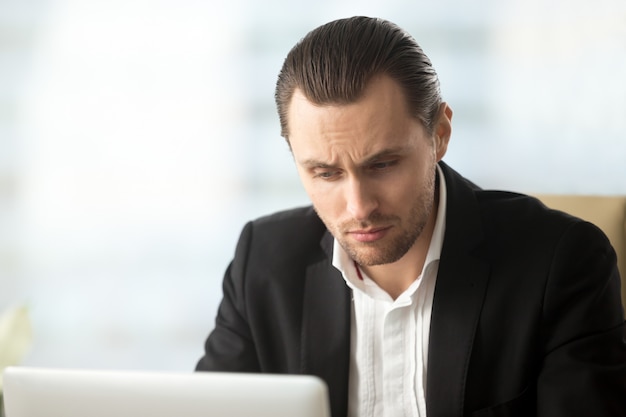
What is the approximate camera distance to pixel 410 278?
168cm

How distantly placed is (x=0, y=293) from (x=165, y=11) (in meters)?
1.12

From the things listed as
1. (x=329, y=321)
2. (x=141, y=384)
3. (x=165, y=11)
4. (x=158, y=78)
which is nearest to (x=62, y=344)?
(x=158, y=78)

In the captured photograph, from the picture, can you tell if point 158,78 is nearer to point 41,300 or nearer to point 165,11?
point 165,11

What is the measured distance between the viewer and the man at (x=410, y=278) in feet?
4.90

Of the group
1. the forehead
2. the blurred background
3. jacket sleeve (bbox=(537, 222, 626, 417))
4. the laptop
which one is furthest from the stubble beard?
the blurred background

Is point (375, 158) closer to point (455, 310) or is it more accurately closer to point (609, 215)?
point (455, 310)

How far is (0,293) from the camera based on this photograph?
9.40 feet

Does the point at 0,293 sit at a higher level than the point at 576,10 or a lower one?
lower

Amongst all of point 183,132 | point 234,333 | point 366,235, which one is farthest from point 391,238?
point 183,132

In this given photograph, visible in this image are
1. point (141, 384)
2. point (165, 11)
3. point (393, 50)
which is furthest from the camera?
point (165, 11)

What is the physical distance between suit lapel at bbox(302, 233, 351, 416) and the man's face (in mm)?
158

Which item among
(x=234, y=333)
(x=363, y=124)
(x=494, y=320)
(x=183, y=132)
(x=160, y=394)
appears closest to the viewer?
(x=160, y=394)

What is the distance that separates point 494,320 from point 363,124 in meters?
0.45

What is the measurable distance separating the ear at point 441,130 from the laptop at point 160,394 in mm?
713
